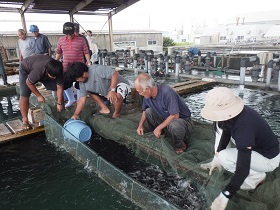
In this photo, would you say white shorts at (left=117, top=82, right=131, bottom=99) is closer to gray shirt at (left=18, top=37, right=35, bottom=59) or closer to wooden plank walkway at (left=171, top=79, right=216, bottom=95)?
wooden plank walkway at (left=171, top=79, right=216, bottom=95)

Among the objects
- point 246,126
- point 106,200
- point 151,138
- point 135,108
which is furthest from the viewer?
point 135,108

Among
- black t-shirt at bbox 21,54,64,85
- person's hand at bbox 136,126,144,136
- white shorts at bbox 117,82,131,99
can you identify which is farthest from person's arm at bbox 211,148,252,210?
black t-shirt at bbox 21,54,64,85

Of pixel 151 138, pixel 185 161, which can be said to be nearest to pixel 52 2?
pixel 151 138

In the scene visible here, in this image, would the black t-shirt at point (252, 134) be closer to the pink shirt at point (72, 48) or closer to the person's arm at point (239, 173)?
the person's arm at point (239, 173)

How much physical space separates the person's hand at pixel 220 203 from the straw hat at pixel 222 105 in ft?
2.02

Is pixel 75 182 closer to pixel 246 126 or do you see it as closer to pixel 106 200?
pixel 106 200

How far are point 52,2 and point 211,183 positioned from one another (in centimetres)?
1149

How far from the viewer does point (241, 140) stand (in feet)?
5.40

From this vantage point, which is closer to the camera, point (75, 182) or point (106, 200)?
point (106, 200)

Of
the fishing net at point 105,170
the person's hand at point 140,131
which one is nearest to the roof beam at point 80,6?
the fishing net at point 105,170

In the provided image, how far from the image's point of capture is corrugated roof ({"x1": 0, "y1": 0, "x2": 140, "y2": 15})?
10547 mm

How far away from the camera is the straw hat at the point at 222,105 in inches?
67.7

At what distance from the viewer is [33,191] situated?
275 cm

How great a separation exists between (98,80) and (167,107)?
4.91ft
